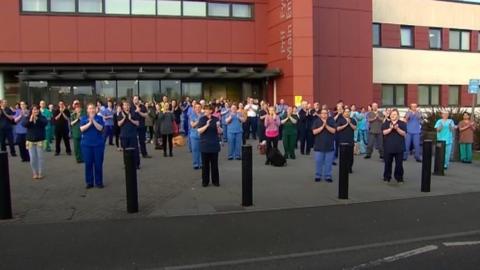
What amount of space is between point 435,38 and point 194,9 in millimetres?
16805

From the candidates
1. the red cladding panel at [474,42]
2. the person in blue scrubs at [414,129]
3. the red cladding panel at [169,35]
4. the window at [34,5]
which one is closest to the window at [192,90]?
the red cladding panel at [169,35]

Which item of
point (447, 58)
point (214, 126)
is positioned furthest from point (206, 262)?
point (447, 58)

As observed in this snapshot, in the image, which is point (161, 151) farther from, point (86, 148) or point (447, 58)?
point (447, 58)

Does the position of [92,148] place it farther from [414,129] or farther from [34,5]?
[34,5]

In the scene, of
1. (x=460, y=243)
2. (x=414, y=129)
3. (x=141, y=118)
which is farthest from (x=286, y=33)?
(x=460, y=243)

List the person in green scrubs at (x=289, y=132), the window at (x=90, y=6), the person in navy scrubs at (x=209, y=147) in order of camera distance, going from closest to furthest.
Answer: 1. the person in navy scrubs at (x=209, y=147)
2. the person in green scrubs at (x=289, y=132)
3. the window at (x=90, y=6)

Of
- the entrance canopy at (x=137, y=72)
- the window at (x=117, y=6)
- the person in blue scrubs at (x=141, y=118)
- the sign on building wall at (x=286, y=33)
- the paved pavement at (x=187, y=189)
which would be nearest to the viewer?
the paved pavement at (x=187, y=189)

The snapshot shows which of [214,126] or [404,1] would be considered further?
[404,1]

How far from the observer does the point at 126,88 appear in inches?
1118

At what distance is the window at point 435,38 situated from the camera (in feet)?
116

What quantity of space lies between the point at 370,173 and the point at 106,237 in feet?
27.1

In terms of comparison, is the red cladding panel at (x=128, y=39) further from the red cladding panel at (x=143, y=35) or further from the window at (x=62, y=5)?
the window at (x=62, y=5)

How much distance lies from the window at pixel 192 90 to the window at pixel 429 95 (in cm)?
1494

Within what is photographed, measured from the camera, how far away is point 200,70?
29.1 m
